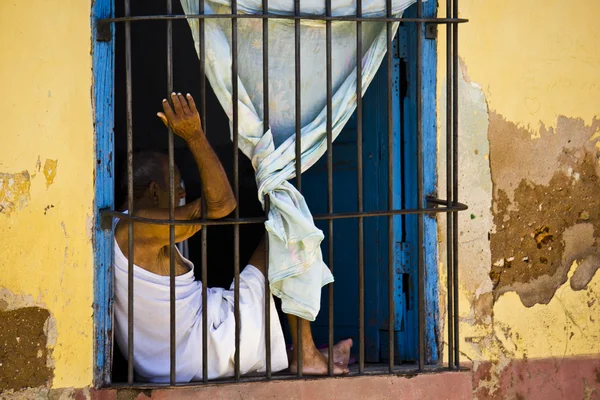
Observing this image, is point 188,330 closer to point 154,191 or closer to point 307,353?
point 307,353

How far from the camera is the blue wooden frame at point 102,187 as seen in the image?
3.41 meters

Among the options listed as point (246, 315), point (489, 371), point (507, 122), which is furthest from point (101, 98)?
point (489, 371)

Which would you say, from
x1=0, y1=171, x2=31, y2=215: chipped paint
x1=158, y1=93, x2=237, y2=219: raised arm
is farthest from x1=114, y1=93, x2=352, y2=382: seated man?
x1=0, y1=171, x2=31, y2=215: chipped paint

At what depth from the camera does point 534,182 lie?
13.0 ft

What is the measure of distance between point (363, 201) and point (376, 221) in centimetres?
13

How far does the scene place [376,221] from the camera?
13.0ft

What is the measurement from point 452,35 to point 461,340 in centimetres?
127

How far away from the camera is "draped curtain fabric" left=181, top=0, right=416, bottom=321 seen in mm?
3408

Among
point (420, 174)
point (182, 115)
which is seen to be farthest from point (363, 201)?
point (182, 115)

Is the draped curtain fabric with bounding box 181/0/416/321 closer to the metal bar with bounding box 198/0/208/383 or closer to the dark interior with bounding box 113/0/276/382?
the metal bar with bounding box 198/0/208/383

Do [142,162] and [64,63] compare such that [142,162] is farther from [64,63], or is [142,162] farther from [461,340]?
[461,340]

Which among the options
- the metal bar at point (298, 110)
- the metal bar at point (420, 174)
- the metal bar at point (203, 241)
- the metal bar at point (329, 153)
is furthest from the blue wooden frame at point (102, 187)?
the metal bar at point (420, 174)

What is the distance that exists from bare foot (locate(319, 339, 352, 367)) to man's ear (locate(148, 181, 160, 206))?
91cm

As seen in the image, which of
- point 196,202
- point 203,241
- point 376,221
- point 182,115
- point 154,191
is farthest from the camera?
point 376,221
